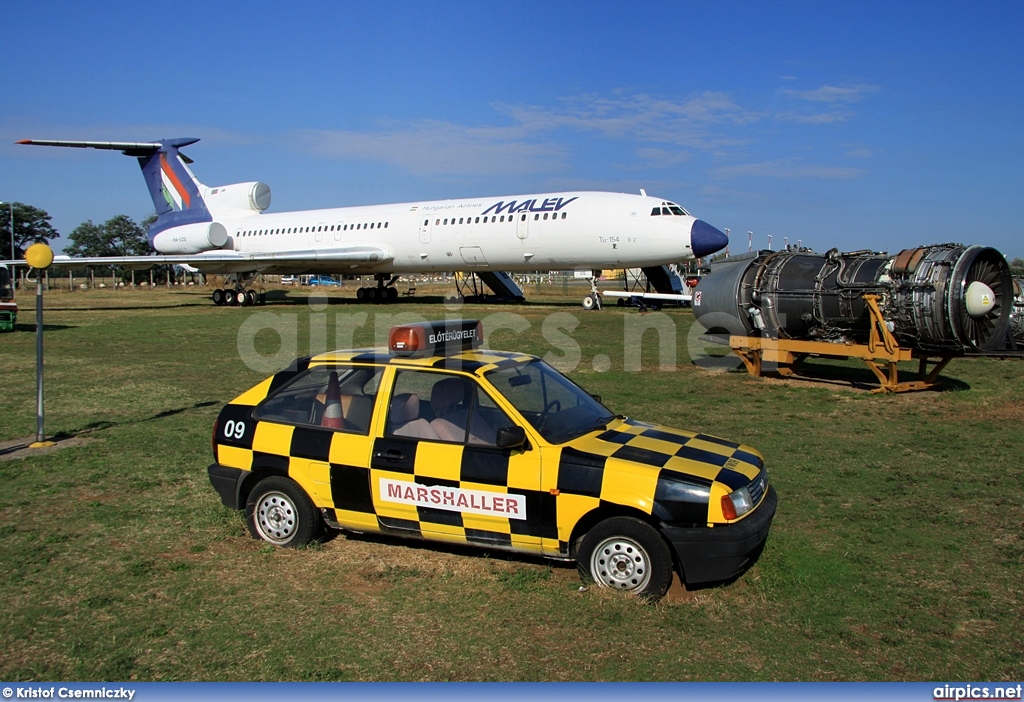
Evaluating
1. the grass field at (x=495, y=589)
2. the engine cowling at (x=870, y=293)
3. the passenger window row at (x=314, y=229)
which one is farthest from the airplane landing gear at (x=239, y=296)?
the grass field at (x=495, y=589)

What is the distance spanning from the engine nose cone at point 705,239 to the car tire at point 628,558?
21.2m

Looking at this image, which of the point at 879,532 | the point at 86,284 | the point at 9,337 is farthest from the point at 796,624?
the point at 86,284

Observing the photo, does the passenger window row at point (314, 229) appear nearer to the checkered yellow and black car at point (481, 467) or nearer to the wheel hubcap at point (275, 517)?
the checkered yellow and black car at point (481, 467)

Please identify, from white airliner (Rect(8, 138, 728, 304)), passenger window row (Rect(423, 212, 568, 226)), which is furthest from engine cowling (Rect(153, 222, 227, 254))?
passenger window row (Rect(423, 212, 568, 226))

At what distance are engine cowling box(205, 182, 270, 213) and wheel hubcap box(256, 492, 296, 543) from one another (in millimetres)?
37282

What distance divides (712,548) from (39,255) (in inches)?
300

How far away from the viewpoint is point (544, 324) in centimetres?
2325

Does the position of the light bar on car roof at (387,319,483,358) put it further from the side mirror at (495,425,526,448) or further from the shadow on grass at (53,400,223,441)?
the shadow on grass at (53,400,223,441)

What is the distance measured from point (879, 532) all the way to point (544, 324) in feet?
57.5

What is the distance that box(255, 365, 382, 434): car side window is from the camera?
5.57 m

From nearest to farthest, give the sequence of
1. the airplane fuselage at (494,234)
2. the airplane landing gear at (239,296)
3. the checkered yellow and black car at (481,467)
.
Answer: the checkered yellow and black car at (481,467)
the airplane fuselage at (494,234)
the airplane landing gear at (239,296)

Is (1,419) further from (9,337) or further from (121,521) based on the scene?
(9,337)

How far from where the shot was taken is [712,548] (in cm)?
455

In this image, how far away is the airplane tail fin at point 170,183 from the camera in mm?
38188
